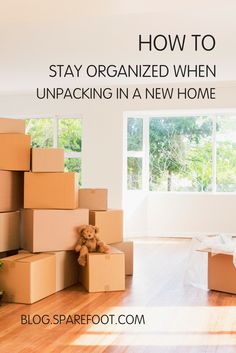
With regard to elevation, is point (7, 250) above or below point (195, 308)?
above

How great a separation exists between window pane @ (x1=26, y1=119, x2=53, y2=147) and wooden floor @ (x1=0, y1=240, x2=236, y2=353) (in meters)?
4.12

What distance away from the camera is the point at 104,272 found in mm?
3934

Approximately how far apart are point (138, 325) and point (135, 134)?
5.04 m

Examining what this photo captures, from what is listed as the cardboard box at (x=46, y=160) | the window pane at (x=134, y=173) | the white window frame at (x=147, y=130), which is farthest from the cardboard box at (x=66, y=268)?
the window pane at (x=134, y=173)

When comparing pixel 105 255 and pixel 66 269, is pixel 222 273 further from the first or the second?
pixel 66 269

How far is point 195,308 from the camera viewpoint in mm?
3467

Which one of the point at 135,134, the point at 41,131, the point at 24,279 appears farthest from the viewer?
the point at 41,131

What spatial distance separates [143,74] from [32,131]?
2460 mm

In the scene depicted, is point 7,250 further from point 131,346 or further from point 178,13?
point 178,13

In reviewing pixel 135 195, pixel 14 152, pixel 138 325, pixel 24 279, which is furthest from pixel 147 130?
pixel 138 325

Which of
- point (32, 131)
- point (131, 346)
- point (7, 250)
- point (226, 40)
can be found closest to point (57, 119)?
point (32, 131)

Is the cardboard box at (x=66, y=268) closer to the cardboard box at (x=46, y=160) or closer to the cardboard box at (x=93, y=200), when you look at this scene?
the cardboard box at (x=93, y=200)

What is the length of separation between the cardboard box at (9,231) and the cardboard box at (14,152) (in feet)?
1.37

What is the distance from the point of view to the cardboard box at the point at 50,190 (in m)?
3.99
